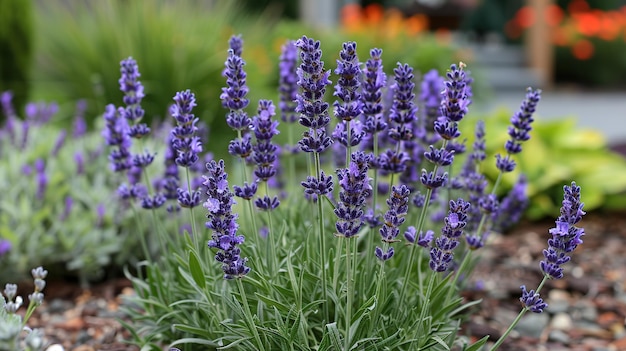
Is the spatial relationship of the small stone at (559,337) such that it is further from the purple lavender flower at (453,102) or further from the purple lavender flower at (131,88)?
the purple lavender flower at (131,88)

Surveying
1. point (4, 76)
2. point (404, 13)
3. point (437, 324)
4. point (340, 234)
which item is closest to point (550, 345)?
point (437, 324)

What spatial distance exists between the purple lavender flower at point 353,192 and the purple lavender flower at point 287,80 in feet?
2.57

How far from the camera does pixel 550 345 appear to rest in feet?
9.20

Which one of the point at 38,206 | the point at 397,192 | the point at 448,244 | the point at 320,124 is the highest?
the point at 320,124

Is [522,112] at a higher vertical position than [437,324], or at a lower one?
higher

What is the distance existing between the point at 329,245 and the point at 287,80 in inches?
22.3

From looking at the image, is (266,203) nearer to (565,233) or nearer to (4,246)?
(565,233)

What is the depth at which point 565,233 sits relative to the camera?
1.72 meters

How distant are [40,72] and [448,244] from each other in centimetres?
595

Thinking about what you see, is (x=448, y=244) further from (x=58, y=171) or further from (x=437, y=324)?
(x=58, y=171)

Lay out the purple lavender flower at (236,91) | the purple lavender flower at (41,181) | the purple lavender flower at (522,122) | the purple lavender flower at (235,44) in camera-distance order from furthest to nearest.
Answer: the purple lavender flower at (41,181) → the purple lavender flower at (235,44) → the purple lavender flower at (522,122) → the purple lavender flower at (236,91)

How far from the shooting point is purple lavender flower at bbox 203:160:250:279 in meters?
1.62

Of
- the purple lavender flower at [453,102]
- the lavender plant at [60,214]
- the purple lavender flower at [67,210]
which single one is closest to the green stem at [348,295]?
the purple lavender flower at [453,102]

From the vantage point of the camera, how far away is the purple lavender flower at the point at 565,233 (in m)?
1.69
